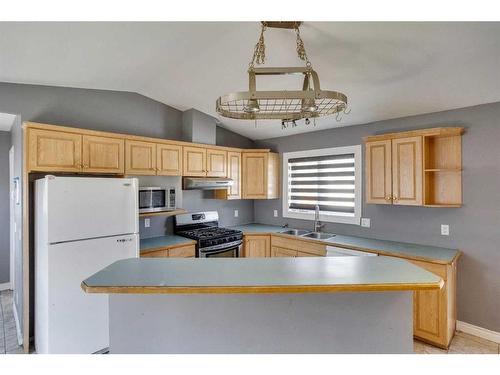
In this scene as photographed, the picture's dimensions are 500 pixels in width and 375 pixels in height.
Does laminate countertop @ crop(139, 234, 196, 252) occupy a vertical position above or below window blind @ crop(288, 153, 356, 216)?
below

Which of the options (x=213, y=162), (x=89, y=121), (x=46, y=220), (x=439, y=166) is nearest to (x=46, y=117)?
(x=89, y=121)

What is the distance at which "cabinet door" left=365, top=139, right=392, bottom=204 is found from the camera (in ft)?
10.2

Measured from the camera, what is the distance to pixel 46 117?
2.82 metres

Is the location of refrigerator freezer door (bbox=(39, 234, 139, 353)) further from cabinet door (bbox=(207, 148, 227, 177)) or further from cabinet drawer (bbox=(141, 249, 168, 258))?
cabinet door (bbox=(207, 148, 227, 177))

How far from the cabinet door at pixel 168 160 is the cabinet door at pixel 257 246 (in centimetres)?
144

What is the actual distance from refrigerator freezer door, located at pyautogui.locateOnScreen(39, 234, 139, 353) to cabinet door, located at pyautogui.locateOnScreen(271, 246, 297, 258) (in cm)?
214

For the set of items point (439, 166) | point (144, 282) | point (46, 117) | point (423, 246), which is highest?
point (46, 117)

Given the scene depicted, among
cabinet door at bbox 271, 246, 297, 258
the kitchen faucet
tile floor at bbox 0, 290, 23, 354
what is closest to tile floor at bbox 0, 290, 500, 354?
tile floor at bbox 0, 290, 23, 354

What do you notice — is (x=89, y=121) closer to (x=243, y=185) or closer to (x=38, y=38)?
(x=38, y=38)

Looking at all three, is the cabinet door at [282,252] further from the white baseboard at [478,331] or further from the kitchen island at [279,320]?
the kitchen island at [279,320]

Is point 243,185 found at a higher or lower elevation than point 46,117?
lower

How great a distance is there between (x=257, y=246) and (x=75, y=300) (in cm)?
237

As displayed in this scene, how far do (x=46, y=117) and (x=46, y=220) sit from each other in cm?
122
